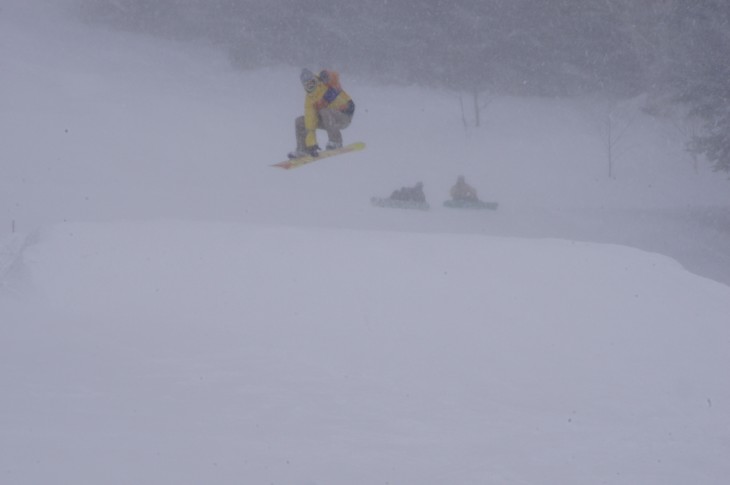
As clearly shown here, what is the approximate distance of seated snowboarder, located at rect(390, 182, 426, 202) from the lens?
60.8 feet

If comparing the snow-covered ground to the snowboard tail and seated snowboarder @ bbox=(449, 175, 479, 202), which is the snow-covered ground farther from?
seated snowboarder @ bbox=(449, 175, 479, 202)

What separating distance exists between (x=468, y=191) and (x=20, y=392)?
51.9 feet

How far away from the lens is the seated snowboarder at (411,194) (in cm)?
1853

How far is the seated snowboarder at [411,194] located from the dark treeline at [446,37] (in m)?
11.2

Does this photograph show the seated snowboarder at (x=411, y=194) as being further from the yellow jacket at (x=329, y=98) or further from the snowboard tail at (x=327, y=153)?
the yellow jacket at (x=329, y=98)

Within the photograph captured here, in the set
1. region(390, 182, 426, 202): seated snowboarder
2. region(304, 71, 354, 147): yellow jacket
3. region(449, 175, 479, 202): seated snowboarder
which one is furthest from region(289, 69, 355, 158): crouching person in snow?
region(449, 175, 479, 202): seated snowboarder

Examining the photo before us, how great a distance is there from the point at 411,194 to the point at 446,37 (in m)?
12.9

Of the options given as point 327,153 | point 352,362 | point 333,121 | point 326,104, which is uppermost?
point 326,104

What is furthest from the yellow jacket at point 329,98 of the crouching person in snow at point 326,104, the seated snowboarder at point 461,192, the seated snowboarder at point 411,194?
the seated snowboarder at point 461,192

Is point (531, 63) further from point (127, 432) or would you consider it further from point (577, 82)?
point (127, 432)

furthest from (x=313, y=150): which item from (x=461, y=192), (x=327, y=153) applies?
(x=461, y=192)

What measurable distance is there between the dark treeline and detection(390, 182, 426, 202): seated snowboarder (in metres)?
11.2

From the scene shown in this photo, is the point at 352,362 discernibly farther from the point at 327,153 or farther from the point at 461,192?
the point at 461,192

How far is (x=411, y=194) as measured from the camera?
18594mm
